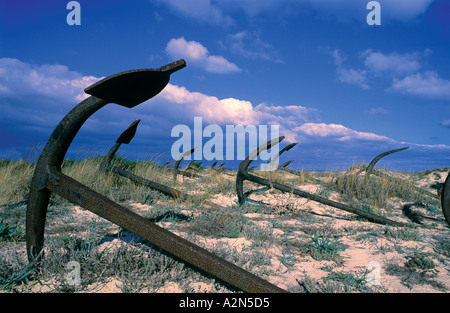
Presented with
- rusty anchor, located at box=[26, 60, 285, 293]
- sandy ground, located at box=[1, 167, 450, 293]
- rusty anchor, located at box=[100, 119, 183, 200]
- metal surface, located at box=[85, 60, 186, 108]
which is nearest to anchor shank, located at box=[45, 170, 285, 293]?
rusty anchor, located at box=[26, 60, 285, 293]

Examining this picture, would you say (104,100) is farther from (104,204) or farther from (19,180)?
(19,180)

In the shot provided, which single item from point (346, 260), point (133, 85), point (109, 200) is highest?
point (133, 85)

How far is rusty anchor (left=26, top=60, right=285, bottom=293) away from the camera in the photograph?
4.39 ft

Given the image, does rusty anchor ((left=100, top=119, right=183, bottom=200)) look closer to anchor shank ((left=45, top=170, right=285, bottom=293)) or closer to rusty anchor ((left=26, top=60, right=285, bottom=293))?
rusty anchor ((left=26, top=60, right=285, bottom=293))

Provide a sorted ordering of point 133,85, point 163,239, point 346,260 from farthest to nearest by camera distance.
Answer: point 346,260 → point 133,85 → point 163,239

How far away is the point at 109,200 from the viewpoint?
155 centimetres

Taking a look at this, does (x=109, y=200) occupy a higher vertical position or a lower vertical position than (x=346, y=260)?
higher

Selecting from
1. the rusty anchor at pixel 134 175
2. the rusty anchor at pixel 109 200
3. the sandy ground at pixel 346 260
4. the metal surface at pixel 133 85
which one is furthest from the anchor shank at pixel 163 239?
the rusty anchor at pixel 134 175

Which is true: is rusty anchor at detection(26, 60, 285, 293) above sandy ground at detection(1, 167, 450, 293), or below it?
above

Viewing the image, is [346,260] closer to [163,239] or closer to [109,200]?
[163,239]

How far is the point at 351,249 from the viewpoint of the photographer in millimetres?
2555

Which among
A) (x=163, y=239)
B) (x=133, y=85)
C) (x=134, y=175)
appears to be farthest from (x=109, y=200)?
(x=134, y=175)
